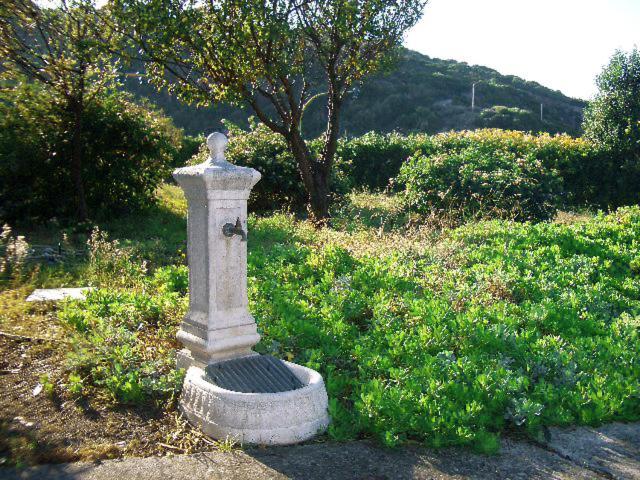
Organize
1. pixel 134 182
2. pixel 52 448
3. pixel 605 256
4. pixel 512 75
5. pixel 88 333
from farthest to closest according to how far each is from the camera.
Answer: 1. pixel 512 75
2. pixel 134 182
3. pixel 605 256
4. pixel 88 333
5. pixel 52 448

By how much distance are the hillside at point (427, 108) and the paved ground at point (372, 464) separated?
108 ft

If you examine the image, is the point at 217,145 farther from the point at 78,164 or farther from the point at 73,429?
the point at 78,164

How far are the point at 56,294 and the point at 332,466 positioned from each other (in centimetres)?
399

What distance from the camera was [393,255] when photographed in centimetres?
748

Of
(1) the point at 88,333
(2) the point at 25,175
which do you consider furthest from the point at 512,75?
(1) the point at 88,333

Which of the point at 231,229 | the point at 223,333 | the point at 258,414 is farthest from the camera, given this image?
the point at 223,333

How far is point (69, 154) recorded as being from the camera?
10273 millimetres

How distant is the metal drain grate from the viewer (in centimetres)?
395

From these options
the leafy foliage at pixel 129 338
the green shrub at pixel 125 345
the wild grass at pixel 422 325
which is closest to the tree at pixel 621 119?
the wild grass at pixel 422 325

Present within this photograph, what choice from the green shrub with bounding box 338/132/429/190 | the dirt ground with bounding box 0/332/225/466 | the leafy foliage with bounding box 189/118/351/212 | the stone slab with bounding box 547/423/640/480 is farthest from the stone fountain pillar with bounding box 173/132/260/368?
the green shrub with bounding box 338/132/429/190

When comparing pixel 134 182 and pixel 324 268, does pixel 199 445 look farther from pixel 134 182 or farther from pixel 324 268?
pixel 134 182

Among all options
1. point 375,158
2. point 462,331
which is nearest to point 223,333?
point 462,331

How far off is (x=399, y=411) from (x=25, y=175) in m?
8.57

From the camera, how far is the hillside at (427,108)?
125 ft
